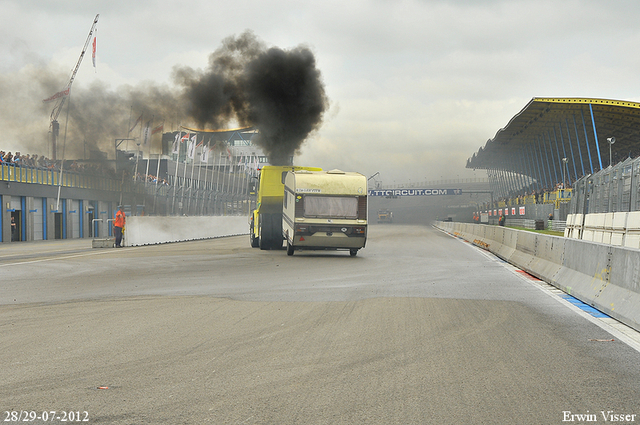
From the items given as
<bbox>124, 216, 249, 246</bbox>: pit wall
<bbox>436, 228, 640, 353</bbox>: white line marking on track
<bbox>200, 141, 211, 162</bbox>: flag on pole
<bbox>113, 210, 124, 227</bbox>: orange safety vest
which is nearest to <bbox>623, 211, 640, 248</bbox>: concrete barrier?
<bbox>436, 228, 640, 353</bbox>: white line marking on track

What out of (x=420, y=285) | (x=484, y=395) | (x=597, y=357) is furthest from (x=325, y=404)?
(x=420, y=285)

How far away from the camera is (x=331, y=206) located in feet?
69.6

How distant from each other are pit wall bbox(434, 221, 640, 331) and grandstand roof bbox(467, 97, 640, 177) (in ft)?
130

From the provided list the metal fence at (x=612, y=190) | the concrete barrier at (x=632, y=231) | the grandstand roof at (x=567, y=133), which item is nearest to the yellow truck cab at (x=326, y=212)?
the metal fence at (x=612, y=190)

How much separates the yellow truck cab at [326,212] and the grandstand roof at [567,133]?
1412 inches

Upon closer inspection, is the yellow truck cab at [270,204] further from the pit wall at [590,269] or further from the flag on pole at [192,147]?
the flag on pole at [192,147]

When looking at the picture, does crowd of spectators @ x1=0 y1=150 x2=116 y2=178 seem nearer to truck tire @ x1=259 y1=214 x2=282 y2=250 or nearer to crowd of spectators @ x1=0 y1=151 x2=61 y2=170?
crowd of spectators @ x1=0 y1=151 x2=61 y2=170

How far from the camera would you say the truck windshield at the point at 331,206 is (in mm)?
20938

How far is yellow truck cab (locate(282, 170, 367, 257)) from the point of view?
20.8 meters

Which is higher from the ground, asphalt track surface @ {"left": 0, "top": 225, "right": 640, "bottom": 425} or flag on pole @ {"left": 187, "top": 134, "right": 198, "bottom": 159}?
flag on pole @ {"left": 187, "top": 134, "right": 198, "bottom": 159}

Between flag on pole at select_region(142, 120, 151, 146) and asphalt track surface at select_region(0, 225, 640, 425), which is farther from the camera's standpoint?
flag on pole at select_region(142, 120, 151, 146)

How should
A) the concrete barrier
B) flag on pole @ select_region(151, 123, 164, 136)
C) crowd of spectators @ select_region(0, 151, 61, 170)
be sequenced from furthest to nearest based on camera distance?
flag on pole @ select_region(151, 123, 164, 136)
crowd of spectators @ select_region(0, 151, 61, 170)
the concrete barrier

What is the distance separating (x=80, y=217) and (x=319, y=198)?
3040 cm

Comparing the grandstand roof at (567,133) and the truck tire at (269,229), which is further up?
the grandstand roof at (567,133)
